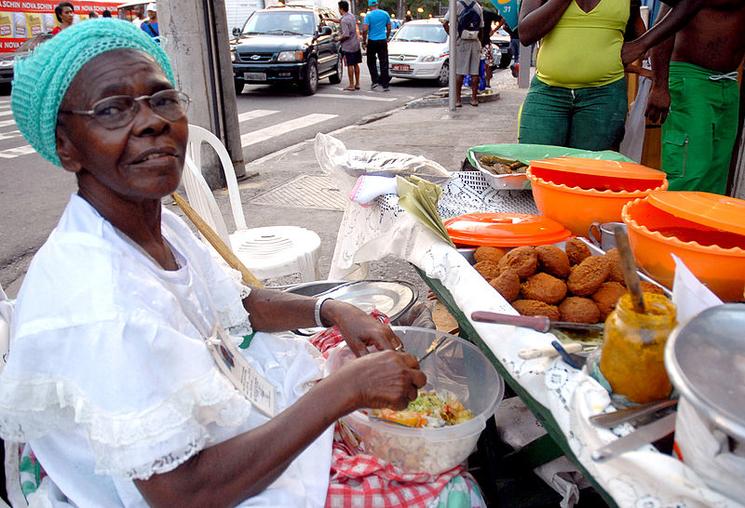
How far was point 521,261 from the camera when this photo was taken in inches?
59.0

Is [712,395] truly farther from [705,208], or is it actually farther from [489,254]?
[489,254]

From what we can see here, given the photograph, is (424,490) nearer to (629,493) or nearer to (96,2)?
(629,493)

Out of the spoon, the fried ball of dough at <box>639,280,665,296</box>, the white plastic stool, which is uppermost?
the spoon

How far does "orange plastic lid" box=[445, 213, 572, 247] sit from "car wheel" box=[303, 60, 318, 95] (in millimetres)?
11250

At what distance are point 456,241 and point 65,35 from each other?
1.13 meters

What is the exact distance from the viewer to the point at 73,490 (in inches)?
47.3

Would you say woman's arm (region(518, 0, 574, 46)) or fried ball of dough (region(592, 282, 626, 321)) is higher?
woman's arm (region(518, 0, 574, 46))

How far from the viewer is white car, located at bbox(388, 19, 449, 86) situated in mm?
14016

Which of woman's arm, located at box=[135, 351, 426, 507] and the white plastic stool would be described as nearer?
woman's arm, located at box=[135, 351, 426, 507]

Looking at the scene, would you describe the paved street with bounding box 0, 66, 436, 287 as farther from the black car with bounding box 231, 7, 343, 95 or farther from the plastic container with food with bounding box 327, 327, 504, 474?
the plastic container with food with bounding box 327, 327, 504, 474

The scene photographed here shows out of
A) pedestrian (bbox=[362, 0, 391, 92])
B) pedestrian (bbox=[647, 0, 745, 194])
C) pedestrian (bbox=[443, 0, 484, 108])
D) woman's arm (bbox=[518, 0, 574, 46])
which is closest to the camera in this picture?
woman's arm (bbox=[518, 0, 574, 46])

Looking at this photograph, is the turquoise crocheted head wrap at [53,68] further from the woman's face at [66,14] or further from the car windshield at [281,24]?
the car windshield at [281,24]

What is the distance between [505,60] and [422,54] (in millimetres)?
8053

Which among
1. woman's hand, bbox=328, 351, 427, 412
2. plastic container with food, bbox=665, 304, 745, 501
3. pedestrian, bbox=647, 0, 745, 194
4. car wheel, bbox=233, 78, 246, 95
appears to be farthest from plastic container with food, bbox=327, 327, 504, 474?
car wheel, bbox=233, 78, 246, 95
